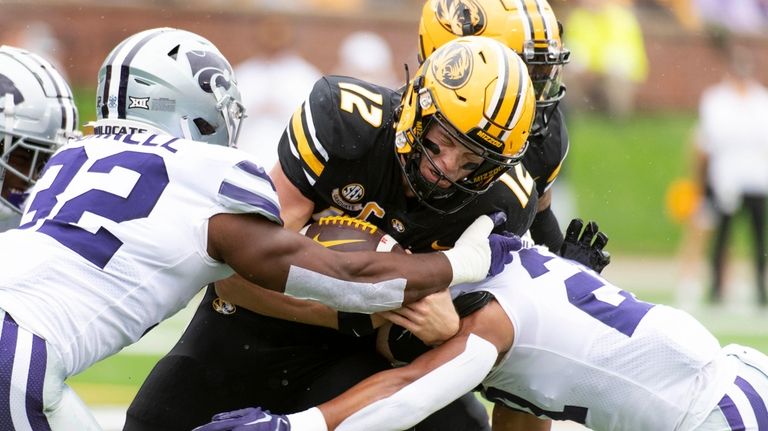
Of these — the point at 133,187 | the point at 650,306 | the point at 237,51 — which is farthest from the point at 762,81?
the point at 133,187

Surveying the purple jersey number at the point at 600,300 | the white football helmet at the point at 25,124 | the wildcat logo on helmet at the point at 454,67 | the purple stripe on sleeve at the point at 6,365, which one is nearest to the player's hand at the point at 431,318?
the purple jersey number at the point at 600,300

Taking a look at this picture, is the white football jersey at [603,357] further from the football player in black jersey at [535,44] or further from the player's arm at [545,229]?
the player's arm at [545,229]

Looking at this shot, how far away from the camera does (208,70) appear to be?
157 inches

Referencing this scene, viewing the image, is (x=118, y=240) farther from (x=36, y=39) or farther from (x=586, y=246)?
(x=36, y=39)

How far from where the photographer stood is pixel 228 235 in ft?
11.7

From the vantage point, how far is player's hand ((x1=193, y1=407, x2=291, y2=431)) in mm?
3518

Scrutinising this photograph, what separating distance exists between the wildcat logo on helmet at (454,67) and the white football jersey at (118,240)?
72 centimetres

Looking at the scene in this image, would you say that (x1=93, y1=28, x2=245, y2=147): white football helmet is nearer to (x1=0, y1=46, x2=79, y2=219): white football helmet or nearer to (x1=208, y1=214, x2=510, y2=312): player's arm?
(x1=208, y1=214, x2=510, y2=312): player's arm

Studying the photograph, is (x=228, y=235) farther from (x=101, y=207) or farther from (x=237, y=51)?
(x=237, y=51)

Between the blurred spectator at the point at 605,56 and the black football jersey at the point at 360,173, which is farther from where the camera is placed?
the blurred spectator at the point at 605,56

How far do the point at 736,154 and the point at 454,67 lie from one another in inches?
332

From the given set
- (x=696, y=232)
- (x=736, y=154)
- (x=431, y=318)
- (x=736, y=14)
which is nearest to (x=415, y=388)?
(x=431, y=318)

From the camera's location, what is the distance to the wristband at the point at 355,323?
13.0 feet

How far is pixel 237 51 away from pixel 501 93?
11.8 meters
